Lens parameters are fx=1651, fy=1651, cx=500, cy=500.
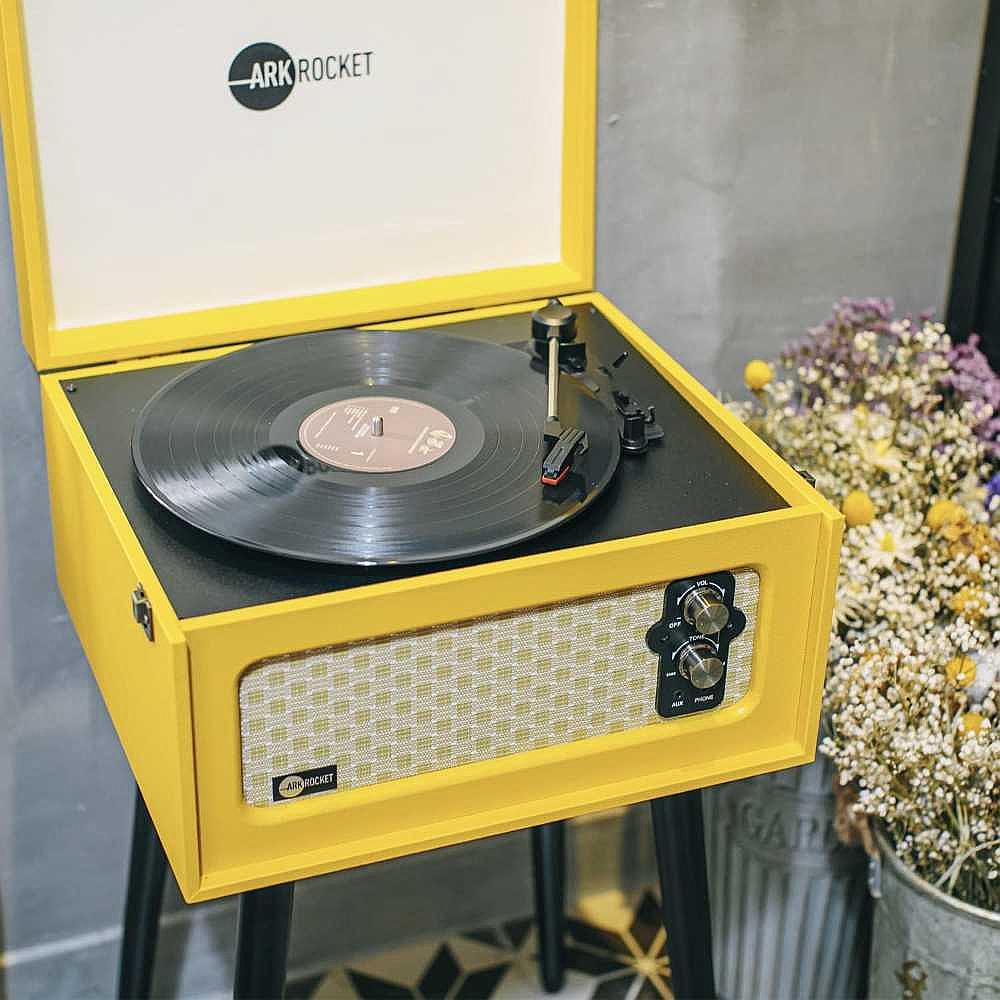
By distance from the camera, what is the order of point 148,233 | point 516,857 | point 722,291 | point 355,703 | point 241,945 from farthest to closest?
1. point 516,857
2. point 722,291
3. point 148,233
4. point 241,945
5. point 355,703

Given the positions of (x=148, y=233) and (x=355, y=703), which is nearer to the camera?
(x=355, y=703)

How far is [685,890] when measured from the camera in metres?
1.29

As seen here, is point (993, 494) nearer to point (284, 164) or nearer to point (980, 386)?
point (980, 386)

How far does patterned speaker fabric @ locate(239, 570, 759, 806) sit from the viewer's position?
40.2 inches

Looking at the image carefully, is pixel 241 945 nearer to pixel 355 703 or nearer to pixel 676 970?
pixel 355 703

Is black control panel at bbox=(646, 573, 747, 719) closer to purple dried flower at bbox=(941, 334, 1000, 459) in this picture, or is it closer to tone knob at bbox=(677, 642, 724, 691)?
tone knob at bbox=(677, 642, 724, 691)

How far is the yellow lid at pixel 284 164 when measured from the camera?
49.1 inches

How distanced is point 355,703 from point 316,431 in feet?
0.70

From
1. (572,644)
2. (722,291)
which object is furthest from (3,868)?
(722,291)

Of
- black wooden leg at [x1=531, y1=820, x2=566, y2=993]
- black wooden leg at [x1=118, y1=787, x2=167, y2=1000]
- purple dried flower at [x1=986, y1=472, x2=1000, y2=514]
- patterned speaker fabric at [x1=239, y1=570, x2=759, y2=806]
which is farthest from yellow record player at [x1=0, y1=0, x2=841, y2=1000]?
black wooden leg at [x1=531, y1=820, x2=566, y2=993]

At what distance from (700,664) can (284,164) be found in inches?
21.3

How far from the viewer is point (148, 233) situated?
51.6 inches

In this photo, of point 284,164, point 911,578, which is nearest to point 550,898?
point 911,578

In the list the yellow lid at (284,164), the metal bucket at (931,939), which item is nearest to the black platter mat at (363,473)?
the yellow lid at (284,164)
